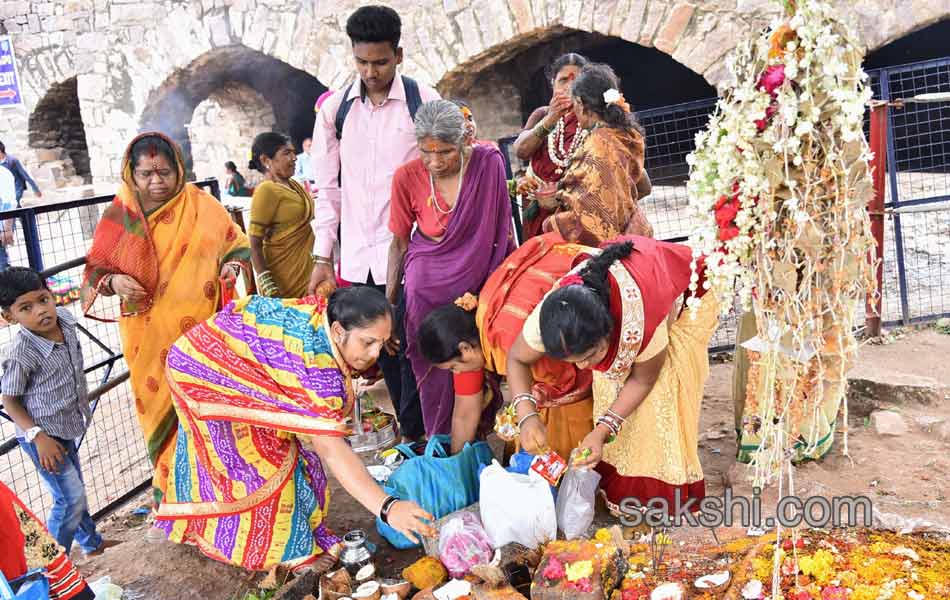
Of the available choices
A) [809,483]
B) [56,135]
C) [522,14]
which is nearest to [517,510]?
[809,483]

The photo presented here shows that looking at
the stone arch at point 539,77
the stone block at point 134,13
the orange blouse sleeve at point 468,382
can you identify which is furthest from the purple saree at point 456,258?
the stone block at point 134,13

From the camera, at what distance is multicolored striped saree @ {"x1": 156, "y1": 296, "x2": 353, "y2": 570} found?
2.45m

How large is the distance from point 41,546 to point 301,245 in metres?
2.39

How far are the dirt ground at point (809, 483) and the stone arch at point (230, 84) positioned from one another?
8.28 m

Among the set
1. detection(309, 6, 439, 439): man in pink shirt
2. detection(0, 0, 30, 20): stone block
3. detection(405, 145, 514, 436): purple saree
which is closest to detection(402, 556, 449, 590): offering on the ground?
detection(405, 145, 514, 436): purple saree

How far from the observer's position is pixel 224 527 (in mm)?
2764

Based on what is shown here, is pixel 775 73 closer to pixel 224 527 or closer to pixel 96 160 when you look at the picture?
pixel 224 527

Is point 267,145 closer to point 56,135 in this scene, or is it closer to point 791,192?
point 791,192

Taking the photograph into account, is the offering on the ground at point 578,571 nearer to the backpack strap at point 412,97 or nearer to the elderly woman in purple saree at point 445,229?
the elderly woman in purple saree at point 445,229

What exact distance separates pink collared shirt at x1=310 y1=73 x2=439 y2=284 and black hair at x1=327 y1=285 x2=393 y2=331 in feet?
3.92

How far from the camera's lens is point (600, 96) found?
3.32 metres

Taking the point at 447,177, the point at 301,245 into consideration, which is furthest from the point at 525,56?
the point at 447,177

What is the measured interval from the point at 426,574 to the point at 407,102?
2058 mm

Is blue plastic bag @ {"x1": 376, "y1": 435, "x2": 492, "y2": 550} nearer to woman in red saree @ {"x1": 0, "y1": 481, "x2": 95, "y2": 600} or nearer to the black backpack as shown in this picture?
woman in red saree @ {"x1": 0, "y1": 481, "x2": 95, "y2": 600}
